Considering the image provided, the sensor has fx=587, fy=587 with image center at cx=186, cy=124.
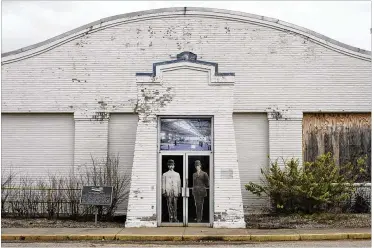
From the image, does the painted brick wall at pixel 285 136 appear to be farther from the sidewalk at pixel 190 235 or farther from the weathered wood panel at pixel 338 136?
the sidewalk at pixel 190 235

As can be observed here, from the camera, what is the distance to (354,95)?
21438 millimetres

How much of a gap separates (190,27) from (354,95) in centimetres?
651

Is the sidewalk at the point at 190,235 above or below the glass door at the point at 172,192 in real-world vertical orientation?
below

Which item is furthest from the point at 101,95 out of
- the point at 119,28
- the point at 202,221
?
the point at 202,221

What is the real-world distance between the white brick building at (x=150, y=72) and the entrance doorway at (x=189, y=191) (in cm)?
418

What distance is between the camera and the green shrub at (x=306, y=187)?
1866 cm

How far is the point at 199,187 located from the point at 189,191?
1.04 feet

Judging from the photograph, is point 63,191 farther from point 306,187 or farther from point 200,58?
point 306,187

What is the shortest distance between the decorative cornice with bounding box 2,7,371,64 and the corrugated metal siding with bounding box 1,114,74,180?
241 cm

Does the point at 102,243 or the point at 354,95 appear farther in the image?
the point at 354,95

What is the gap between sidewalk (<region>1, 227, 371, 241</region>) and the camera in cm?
1496

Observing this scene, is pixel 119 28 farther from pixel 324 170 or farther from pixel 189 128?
pixel 324 170

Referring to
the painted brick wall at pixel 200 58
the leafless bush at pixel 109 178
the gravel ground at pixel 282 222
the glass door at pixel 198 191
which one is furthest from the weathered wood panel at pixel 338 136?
the leafless bush at pixel 109 178

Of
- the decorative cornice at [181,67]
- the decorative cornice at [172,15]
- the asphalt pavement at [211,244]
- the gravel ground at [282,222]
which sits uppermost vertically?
the decorative cornice at [172,15]
